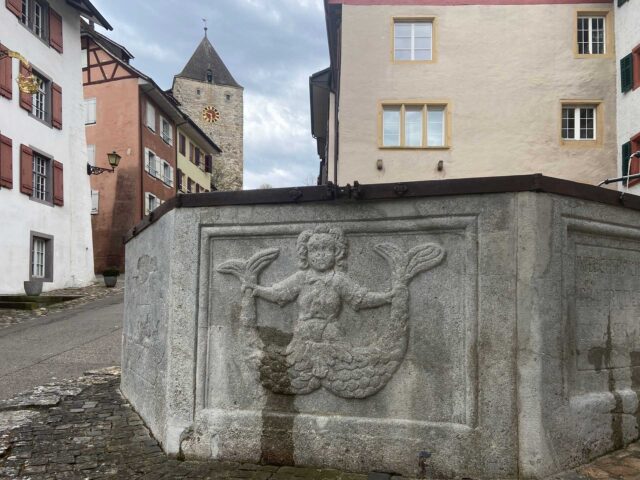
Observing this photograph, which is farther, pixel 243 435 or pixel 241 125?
pixel 241 125

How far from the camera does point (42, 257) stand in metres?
18.5

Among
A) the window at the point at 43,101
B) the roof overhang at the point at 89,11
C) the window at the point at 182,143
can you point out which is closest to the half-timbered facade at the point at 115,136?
the roof overhang at the point at 89,11

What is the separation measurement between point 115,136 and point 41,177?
359 inches

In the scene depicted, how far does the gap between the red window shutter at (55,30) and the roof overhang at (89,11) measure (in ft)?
3.01

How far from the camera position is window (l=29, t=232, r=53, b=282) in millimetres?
17984

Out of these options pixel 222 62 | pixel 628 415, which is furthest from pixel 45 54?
pixel 222 62

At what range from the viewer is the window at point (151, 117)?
28438mm

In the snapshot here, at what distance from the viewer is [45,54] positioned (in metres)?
18.7

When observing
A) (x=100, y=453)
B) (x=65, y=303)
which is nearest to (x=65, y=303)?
(x=65, y=303)

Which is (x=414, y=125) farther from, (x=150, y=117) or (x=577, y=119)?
(x=150, y=117)

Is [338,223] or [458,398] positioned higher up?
[338,223]

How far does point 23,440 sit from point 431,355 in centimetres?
301

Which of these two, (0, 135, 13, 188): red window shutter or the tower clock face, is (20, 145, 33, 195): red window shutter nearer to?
(0, 135, 13, 188): red window shutter

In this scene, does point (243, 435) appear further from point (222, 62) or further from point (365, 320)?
point (222, 62)
